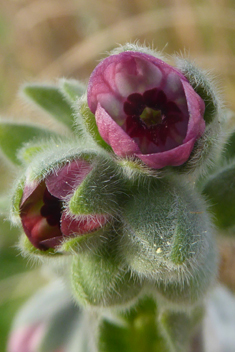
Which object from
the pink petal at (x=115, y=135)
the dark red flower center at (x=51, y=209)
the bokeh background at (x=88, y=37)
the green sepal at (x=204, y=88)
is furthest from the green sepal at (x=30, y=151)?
the bokeh background at (x=88, y=37)

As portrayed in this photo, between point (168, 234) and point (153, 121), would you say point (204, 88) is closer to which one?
point (153, 121)

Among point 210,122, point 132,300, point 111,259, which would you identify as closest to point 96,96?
point 210,122

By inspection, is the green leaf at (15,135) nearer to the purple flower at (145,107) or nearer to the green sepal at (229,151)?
the purple flower at (145,107)

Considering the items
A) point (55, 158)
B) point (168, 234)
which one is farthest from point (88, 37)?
Answer: point (168, 234)

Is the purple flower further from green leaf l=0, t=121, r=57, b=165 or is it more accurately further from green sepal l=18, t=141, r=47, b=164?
green leaf l=0, t=121, r=57, b=165

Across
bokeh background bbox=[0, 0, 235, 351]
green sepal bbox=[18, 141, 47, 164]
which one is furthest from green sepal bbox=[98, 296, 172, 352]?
bokeh background bbox=[0, 0, 235, 351]

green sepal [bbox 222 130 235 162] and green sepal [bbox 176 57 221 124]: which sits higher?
green sepal [bbox 176 57 221 124]

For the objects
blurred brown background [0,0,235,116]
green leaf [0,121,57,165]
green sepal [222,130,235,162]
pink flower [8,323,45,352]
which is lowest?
pink flower [8,323,45,352]
